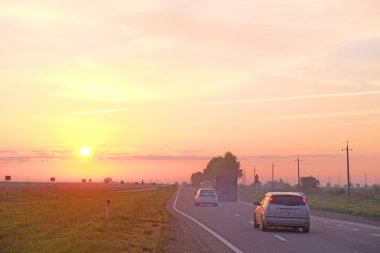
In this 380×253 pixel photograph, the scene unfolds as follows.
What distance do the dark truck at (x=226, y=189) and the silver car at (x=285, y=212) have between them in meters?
48.6

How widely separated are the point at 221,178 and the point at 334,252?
197ft

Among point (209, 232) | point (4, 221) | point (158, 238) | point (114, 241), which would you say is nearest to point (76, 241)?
point (114, 241)

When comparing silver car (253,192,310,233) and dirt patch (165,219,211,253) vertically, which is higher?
silver car (253,192,310,233)

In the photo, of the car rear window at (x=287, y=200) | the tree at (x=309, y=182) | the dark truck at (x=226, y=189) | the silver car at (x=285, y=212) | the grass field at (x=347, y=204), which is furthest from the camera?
the tree at (x=309, y=182)

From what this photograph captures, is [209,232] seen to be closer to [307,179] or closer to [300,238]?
[300,238]

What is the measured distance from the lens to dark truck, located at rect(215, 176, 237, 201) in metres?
76.6

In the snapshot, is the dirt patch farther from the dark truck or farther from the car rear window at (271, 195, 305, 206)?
the dark truck

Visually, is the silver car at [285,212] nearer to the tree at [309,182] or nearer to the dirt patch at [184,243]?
the dirt patch at [184,243]

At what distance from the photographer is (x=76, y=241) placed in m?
20.3

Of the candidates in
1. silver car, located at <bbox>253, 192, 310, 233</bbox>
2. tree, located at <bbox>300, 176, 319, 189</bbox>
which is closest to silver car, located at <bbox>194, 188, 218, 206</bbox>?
silver car, located at <bbox>253, 192, 310, 233</bbox>

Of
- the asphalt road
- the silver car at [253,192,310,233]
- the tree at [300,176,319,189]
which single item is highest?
the tree at [300,176,319,189]

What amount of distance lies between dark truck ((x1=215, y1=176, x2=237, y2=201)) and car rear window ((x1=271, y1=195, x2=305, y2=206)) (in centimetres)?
4860

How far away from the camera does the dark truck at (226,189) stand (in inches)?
3014

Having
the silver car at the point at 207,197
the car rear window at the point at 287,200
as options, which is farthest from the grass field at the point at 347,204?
the car rear window at the point at 287,200
